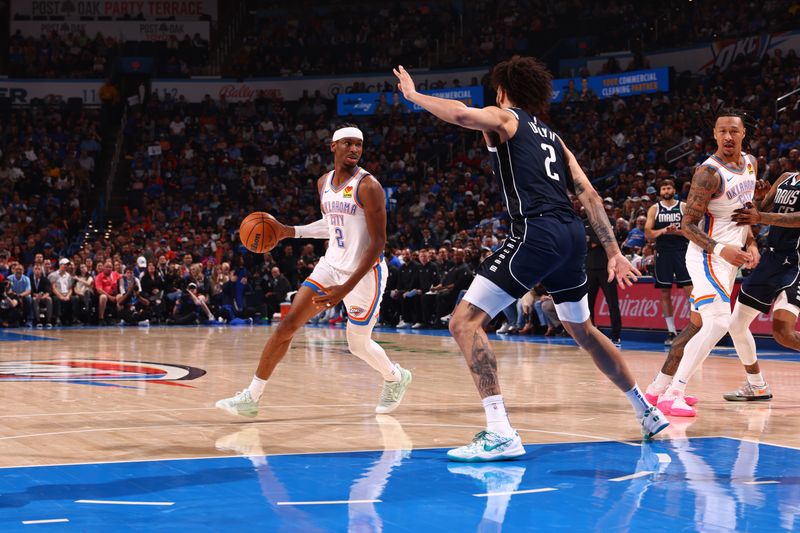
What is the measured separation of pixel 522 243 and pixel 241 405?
2.49m

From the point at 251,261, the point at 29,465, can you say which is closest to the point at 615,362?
the point at 29,465

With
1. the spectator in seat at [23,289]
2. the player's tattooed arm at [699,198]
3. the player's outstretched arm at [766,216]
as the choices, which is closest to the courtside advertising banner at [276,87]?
the spectator in seat at [23,289]

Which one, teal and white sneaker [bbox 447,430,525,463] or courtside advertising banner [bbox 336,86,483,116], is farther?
courtside advertising banner [bbox 336,86,483,116]

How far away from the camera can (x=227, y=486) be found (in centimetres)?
485

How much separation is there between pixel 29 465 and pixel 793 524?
385cm

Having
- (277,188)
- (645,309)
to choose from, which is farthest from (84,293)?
(645,309)

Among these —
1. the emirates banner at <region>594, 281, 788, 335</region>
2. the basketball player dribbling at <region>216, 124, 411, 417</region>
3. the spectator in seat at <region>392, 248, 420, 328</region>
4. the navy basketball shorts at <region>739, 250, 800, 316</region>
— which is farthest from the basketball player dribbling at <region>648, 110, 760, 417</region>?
the spectator in seat at <region>392, 248, 420, 328</region>

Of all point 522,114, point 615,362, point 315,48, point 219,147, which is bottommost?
point 615,362

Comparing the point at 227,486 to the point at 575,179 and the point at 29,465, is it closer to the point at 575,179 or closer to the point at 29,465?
the point at 29,465

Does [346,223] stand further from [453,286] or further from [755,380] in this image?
[453,286]

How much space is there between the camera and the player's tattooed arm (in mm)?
7441

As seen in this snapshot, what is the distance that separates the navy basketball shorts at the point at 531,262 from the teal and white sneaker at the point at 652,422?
1.03 m

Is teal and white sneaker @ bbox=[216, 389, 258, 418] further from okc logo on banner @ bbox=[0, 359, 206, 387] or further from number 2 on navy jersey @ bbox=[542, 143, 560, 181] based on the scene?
okc logo on banner @ bbox=[0, 359, 206, 387]

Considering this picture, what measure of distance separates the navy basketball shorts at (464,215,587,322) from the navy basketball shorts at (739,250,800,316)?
3.03 meters
